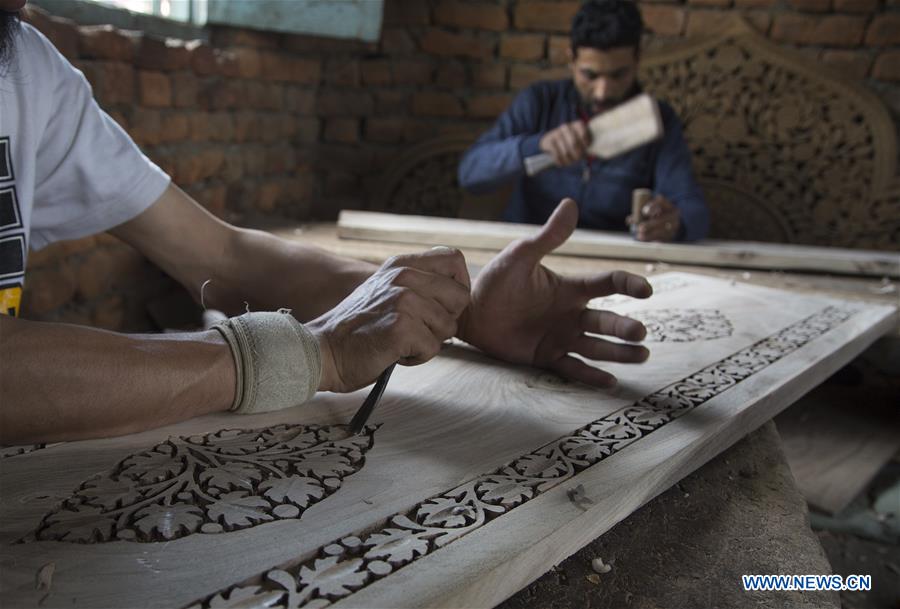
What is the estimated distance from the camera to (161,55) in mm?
2340

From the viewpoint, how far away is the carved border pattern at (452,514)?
68 centimetres

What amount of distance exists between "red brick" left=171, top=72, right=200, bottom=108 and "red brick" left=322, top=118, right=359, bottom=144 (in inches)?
45.8

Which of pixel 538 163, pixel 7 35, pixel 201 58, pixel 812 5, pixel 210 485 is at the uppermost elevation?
pixel 812 5

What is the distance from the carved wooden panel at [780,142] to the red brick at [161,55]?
223cm

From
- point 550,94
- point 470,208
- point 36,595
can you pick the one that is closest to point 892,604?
point 36,595

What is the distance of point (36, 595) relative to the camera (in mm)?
648

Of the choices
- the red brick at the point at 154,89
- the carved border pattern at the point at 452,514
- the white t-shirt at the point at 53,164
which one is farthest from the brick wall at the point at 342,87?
the carved border pattern at the point at 452,514

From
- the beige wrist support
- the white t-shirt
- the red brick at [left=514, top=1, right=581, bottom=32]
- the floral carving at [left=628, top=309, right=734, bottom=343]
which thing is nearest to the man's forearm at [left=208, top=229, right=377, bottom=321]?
the white t-shirt

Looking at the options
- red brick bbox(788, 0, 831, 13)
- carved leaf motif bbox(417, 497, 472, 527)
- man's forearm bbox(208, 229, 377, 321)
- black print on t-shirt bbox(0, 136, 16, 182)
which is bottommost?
carved leaf motif bbox(417, 497, 472, 527)

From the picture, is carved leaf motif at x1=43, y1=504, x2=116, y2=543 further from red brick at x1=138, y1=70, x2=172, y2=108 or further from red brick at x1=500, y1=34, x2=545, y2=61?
red brick at x1=500, y1=34, x2=545, y2=61

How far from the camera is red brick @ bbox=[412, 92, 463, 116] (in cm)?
393

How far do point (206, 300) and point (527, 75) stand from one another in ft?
9.47

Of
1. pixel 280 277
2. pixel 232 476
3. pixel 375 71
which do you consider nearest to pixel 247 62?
pixel 375 71

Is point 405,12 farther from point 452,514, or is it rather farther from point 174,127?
point 452,514
